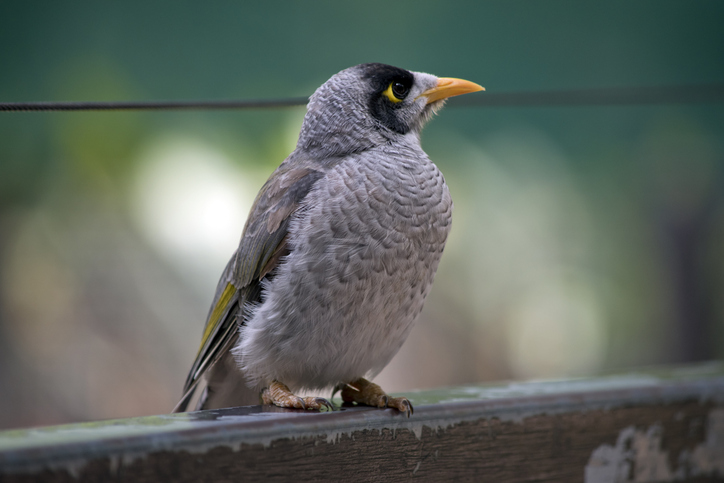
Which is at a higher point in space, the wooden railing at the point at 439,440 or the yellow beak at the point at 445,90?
the yellow beak at the point at 445,90

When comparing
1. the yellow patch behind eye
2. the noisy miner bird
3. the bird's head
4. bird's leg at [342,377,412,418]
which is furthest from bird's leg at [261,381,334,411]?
the yellow patch behind eye

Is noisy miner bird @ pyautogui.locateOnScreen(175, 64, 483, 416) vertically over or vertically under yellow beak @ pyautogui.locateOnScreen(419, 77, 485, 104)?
under

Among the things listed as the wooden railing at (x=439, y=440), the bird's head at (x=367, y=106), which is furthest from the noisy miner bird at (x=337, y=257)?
the wooden railing at (x=439, y=440)

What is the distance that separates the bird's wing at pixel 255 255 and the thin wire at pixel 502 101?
185 mm

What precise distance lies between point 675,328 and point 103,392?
14.0ft

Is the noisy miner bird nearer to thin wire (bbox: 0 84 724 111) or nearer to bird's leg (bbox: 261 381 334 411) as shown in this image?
bird's leg (bbox: 261 381 334 411)

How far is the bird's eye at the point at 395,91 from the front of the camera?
1821 millimetres

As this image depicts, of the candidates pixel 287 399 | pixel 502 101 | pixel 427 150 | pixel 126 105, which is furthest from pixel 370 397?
pixel 427 150

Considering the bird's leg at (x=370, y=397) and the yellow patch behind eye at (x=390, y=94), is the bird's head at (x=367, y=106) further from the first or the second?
the bird's leg at (x=370, y=397)

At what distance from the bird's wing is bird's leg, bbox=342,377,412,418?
0.33 m

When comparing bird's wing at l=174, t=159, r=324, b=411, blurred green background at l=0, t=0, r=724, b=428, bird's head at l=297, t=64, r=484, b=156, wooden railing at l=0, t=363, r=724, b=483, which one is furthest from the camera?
blurred green background at l=0, t=0, r=724, b=428

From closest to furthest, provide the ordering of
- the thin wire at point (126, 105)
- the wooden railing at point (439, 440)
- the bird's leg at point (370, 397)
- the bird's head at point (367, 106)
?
the wooden railing at point (439, 440), the thin wire at point (126, 105), the bird's leg at point (370, 397), the bird's head at point (367, 106)

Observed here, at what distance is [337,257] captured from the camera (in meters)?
1.54

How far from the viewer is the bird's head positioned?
1.76 meters
